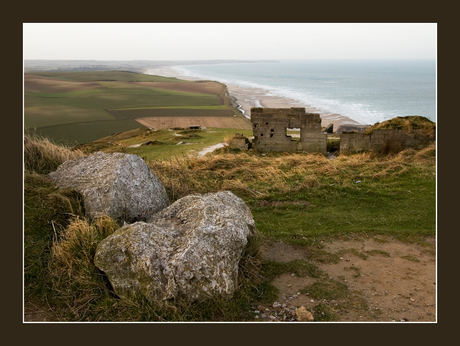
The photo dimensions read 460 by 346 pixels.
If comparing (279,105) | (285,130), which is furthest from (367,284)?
(279,105)

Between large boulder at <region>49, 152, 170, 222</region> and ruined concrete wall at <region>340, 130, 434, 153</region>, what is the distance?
15309mm

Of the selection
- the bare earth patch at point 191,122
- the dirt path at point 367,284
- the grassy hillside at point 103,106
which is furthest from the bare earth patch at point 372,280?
the bare earth patch at point 191,122

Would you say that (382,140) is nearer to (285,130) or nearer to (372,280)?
(285,130)

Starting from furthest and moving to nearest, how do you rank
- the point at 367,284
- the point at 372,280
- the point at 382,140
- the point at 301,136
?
1. the point at 301,136
2. the point at 382,140
3. the point at 372,280
4. the point at 367,284

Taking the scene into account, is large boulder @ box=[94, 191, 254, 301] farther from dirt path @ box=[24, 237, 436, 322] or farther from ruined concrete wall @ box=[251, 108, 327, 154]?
ruined concrete wall @ box=[251, 108, 327, 154]

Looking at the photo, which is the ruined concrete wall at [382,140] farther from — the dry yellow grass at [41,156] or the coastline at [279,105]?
the coastline at [279,105]

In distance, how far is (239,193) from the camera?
13.3m

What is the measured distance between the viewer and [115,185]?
28.7 feet

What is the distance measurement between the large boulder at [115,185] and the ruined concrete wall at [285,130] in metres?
14.7

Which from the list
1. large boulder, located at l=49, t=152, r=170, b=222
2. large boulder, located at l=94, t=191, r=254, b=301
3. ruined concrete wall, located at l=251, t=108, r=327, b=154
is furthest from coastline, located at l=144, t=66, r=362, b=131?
large boulder, located at l=94, t=191, r=254, b=301

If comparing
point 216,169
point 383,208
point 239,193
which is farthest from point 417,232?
point 216,169

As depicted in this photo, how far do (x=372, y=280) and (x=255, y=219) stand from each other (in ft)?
13.3

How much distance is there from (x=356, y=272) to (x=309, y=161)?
32.9ft

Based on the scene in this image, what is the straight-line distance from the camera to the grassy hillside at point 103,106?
43625 mm
